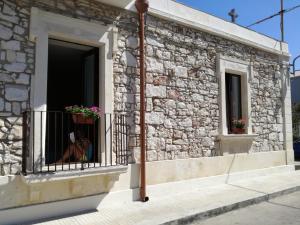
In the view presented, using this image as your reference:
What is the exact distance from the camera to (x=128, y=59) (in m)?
5.94

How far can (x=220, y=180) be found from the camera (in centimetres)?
728

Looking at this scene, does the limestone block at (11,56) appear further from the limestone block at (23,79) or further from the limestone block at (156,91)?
the limestone block at (156,91)

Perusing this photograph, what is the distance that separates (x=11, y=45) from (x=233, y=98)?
5751 mm

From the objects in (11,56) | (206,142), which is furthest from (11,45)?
(206,142)

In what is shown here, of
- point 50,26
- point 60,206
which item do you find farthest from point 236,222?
point 50,26

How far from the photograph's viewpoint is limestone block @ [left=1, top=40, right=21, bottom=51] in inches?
179

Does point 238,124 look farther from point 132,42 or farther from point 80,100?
point 80,100

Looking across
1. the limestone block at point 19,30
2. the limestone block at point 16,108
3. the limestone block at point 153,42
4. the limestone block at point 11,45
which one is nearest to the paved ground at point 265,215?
the limestone block at point 16,108

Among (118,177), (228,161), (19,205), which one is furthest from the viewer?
(228,161)

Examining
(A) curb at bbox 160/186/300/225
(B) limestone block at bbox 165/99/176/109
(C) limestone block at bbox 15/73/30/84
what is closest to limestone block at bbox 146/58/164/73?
(B) limestone block at bbox 165/99/176/109

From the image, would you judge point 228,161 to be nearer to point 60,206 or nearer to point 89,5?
point 60,206

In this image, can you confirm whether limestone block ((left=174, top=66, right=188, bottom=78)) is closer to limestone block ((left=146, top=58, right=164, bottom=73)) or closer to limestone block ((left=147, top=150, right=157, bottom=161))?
limestone block ((left=146, top=58, right=164, bottom=73))

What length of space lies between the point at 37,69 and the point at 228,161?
16.5ft

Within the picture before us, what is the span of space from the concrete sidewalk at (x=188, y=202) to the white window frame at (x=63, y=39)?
1.29m
